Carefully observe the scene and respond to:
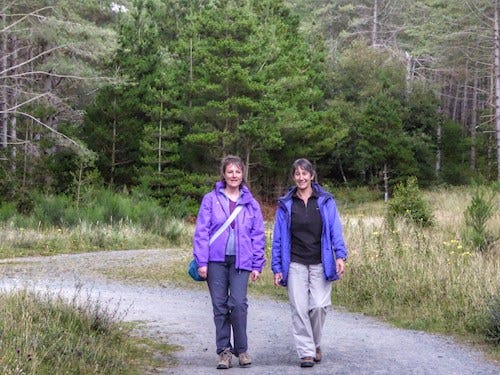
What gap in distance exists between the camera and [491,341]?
7.34 metres

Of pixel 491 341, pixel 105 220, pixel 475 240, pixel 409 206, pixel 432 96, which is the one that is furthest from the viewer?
pixel 432 96

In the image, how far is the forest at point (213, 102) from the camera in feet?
84.2

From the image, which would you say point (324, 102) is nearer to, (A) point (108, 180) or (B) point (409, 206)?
(A) point (108, 180)

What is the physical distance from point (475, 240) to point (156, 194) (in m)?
19.3

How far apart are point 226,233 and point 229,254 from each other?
0.18 m

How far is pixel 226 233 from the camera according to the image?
6.07 meters

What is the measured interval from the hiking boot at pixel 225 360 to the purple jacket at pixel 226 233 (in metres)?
0.75

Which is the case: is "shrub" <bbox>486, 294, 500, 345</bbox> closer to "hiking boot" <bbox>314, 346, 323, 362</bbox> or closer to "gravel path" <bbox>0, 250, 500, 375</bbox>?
"gravel path" <bbox>0, 250, 500, 375</bbox>

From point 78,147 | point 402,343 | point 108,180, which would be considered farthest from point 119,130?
point 402,343

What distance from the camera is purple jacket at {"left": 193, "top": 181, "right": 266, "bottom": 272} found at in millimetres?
6051

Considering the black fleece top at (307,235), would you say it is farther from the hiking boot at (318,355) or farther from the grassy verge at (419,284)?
the grassy verge at (419,284)

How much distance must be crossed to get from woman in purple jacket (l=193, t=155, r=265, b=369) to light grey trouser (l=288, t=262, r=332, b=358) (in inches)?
15.3

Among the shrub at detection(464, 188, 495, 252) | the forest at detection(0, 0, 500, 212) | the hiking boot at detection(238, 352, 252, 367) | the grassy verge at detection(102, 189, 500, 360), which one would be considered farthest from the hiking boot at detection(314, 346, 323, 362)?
the forest at detection(0, 0, 500, 212)

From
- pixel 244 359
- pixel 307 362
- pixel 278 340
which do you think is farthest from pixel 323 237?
pixel 278 340
